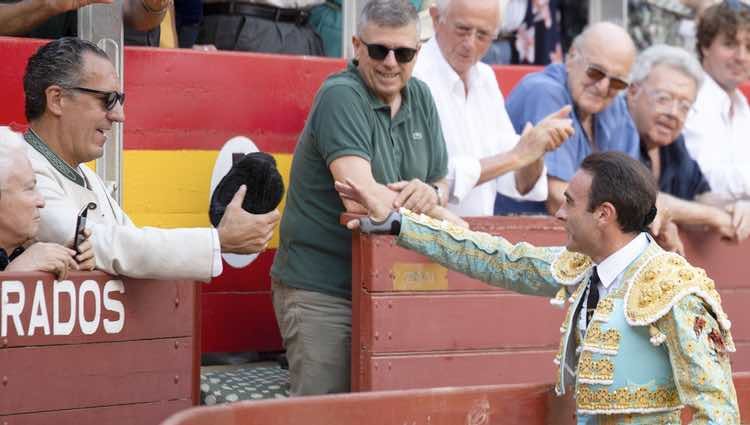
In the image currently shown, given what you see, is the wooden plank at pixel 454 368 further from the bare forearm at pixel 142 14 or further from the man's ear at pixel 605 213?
the bare forearm at pixel 142 14

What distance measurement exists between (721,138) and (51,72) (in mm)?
3337

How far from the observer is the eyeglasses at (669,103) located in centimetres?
587

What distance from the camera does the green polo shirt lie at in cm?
462

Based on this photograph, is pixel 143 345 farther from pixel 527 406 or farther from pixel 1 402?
pixel 527 406

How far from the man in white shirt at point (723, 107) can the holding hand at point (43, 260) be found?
3.21 metres

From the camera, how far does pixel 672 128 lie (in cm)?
591

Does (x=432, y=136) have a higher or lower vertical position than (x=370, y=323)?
higher

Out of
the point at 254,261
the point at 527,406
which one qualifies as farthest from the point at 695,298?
the point at 254,261

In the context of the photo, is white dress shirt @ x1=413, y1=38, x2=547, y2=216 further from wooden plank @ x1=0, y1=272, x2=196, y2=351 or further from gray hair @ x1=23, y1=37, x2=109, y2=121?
gray hair @ x1=23, y1=37, x2=109, y2=121

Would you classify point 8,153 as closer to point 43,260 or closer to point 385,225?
point 43,260

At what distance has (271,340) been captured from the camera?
18.4 feet

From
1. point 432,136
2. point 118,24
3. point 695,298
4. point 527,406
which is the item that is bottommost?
point 527,406

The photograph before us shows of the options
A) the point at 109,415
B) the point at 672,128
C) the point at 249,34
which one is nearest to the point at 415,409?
the point at 109,415

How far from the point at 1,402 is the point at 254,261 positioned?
180cm
